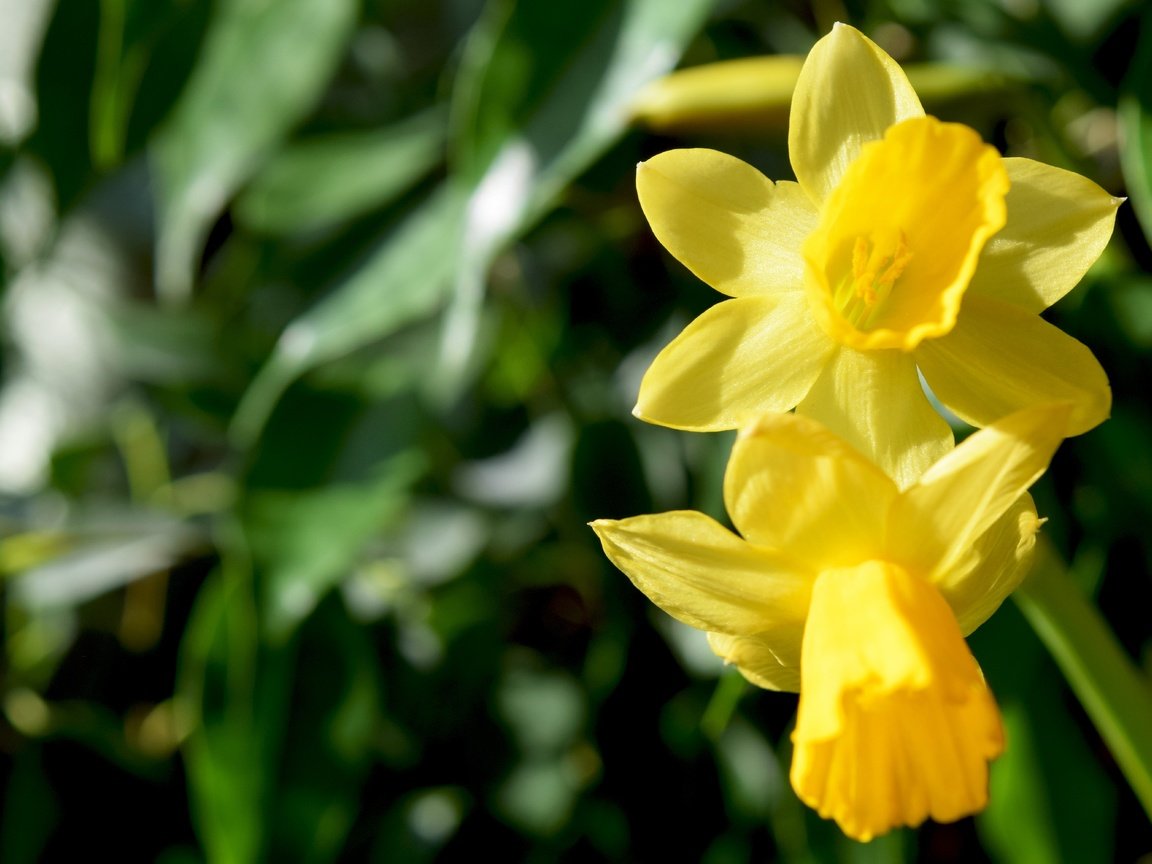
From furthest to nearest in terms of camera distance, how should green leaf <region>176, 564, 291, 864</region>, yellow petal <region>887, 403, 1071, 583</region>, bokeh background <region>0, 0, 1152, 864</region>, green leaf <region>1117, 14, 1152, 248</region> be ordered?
green leaf <region>176, 564, 291, 864</region>, bokeh background <region>0, 0, 1152, 864</region>, green leaf <region>1117, 14, 1152, 248</region>, yellow petal <region>887, 403, 1071, 583</region>

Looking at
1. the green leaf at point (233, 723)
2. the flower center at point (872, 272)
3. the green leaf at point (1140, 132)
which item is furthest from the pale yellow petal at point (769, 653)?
the green leaf at point (233, 723)

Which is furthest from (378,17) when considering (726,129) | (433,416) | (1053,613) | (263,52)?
(1053,613)

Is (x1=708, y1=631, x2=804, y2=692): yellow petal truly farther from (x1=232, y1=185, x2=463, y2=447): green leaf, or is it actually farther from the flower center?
(x1=232, y1=185, x2=463, y2=447): green leaf

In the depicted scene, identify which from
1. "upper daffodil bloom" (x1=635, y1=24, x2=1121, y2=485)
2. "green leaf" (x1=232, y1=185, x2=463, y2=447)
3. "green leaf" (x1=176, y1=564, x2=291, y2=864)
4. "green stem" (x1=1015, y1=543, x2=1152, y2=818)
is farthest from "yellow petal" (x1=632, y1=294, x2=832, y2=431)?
"green leaf" (x1=176, y1=564, x2=291, y2=864)

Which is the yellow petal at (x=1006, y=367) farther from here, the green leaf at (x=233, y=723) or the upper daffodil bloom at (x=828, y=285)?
the green leaf at (x=233, y=723)

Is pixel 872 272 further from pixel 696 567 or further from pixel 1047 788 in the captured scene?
pixel 1047 788

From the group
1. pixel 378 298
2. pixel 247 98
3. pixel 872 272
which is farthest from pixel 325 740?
pixel 872 272
